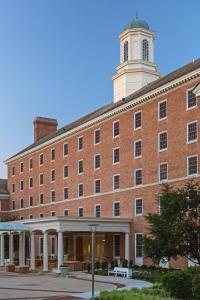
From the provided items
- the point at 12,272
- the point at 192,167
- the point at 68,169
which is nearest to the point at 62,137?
the point at 68,169

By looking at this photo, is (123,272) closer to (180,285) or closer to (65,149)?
(180,285)

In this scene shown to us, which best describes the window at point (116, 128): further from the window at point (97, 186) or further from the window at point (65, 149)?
the window at point (65, 149)

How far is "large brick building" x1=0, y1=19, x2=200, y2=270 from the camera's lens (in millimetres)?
40406

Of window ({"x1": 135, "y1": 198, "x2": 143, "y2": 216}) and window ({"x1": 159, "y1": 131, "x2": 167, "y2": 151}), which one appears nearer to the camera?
window ({"x1": 159, "y1": 131, "x2": 167, "y2": 151})

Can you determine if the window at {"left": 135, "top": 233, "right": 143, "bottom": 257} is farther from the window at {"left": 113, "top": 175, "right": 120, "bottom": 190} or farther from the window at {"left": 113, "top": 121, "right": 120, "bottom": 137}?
the window at {"left": 113, "top": 121, "right": 120, "bottom": 137}

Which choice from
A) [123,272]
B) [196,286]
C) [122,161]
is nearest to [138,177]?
[122,161]

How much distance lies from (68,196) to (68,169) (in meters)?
2.88

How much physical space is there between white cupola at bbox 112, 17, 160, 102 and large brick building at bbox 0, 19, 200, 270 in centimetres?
11

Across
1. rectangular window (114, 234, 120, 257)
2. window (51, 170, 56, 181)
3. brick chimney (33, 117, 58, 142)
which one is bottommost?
rectangular window (114, 234, 120, 257)

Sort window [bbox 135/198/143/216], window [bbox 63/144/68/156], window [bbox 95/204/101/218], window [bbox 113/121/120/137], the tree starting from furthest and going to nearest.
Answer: window [bbox 63/144/68/156] < window [bbox 95/204/101/218] < window [bbox 113/121/120/137] < window [bbox 135/198/143/216] < the tree

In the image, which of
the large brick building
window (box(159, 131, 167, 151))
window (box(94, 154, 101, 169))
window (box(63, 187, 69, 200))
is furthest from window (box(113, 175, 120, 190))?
window (box(63, 187, 69, 200))

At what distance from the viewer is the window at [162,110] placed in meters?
42.1

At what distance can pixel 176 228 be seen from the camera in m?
27.9

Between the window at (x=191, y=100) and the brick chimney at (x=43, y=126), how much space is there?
4034 cm
